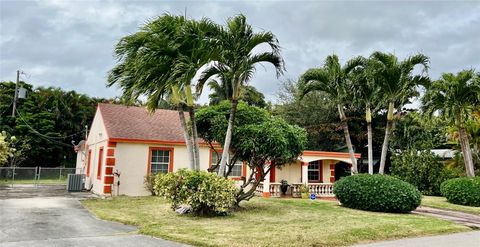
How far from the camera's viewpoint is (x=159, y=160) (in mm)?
18578

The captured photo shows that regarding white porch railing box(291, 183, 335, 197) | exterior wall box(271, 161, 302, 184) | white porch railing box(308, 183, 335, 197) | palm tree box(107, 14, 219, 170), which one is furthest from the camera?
exterior wall box(271, 161, 302, 184)

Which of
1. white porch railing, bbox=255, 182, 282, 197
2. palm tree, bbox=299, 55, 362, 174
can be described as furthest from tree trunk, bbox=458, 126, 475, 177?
white porch railing, bbox=255, 182, 282, 197

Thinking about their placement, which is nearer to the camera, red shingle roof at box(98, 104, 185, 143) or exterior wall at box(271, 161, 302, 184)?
red shingle roof at box(98, 104, 185, 143)

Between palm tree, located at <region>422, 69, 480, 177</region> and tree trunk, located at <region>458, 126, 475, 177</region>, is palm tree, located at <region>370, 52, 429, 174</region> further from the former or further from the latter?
tree trunk, located at <region>458, 126, 475, 177</region>

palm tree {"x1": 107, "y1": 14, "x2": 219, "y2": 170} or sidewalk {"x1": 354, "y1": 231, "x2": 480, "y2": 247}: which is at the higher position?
palm tree {"x1": 107, "y1": 14, "x2": 219, "y2": 170}

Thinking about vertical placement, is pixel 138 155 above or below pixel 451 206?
above

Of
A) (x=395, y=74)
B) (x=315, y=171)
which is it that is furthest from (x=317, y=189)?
(x=395, y=74)

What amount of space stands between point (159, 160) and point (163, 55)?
9.06 metres

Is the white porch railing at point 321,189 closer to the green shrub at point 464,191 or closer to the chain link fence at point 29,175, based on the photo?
the green shrub at point 464,191

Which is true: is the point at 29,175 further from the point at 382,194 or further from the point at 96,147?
the point at 382,194

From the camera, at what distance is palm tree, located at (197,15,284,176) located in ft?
36.9

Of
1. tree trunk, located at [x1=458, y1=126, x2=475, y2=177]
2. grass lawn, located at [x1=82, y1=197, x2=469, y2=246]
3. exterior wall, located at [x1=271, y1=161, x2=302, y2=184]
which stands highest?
tree trunk, located at [x1=458, y1=126, x2=475, y2=177]

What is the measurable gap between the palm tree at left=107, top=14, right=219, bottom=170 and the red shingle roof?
6.79 metres

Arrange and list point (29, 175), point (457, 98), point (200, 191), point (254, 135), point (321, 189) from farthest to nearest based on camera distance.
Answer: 1. point (29, 175)
2. point (321, 189)
3. point (457, 98)
4. point (254, 135)
5. point (200, 191)
